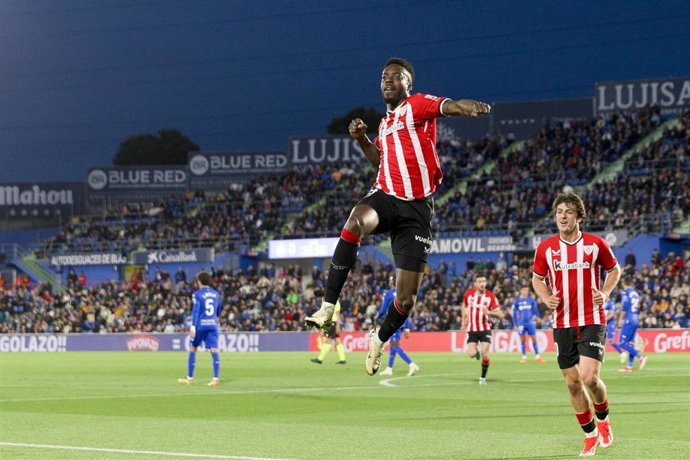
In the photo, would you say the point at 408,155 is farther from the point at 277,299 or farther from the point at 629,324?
the point at 277,299

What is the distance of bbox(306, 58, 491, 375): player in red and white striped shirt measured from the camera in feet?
32.6

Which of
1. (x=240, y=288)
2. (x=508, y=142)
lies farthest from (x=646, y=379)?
(x=508, y=142)

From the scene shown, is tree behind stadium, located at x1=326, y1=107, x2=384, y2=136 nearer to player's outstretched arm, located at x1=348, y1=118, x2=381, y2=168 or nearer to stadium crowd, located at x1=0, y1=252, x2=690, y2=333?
stadium crowd, located at x1=0, y1=252, x2=690, y2=333

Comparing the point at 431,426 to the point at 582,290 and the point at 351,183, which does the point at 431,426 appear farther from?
the point at 351,183

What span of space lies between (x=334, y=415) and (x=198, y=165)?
7309cm

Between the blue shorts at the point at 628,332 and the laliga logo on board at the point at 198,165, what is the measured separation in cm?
6346

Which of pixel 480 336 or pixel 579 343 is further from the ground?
pixel 579 343

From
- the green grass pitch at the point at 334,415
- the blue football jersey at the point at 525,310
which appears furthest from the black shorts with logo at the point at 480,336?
the blue football jersey at the point at 525,310

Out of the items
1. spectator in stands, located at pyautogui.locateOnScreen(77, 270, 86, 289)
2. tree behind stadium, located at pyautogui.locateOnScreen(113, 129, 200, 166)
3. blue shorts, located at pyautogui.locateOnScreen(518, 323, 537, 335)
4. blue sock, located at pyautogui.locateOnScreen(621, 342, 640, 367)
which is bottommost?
blue sock, located at pyautogui.locateOnScreen(621, 342, 640, 367)

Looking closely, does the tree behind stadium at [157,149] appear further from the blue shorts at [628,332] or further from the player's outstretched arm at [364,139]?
the player's outstretched arm at [364,139]

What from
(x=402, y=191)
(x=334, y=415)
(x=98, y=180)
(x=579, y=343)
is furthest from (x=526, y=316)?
(x=98, y=180)

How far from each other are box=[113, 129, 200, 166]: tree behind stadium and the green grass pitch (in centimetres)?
10739

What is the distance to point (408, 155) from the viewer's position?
10055mm

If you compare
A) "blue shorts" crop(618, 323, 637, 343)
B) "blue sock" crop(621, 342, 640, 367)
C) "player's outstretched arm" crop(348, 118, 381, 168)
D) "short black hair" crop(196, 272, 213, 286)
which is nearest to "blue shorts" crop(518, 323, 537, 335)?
"blue shorts" crop(618, 323, 637, 343)
